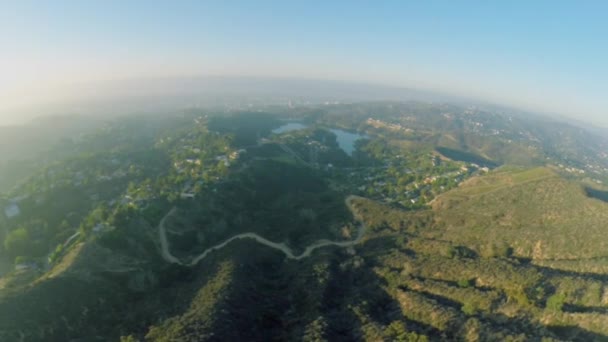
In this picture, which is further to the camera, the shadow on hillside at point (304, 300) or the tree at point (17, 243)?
the tree at point (17, 243)

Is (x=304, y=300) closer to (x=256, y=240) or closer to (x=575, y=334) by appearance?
(x=256, y=240)

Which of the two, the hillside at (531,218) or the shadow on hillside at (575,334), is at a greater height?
the hillside at (531,218)

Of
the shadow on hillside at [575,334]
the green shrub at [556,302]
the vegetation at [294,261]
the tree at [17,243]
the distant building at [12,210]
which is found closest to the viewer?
the shadow on hillside at [575,334]

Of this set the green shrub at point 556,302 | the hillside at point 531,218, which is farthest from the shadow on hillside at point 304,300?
the hillside at point 531,218

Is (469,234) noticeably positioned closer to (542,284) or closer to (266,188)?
(542,284)

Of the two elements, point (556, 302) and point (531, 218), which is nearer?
point (556, 302)

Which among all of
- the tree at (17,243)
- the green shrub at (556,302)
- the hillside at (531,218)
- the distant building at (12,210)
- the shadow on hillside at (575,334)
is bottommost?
the tree at (17,243)

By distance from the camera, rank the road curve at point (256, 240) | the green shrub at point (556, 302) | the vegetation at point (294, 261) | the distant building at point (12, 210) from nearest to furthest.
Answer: the green shrub at point (556, 302) < the vegetation at point (294, 261) < the road curve at point (256, 240) < the distant building at point (12, 210)

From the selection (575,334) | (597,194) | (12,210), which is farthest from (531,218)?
(12,210)

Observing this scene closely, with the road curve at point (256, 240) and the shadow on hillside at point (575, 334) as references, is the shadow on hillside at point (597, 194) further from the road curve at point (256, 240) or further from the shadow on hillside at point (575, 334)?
the road curve at point (256, 240)
